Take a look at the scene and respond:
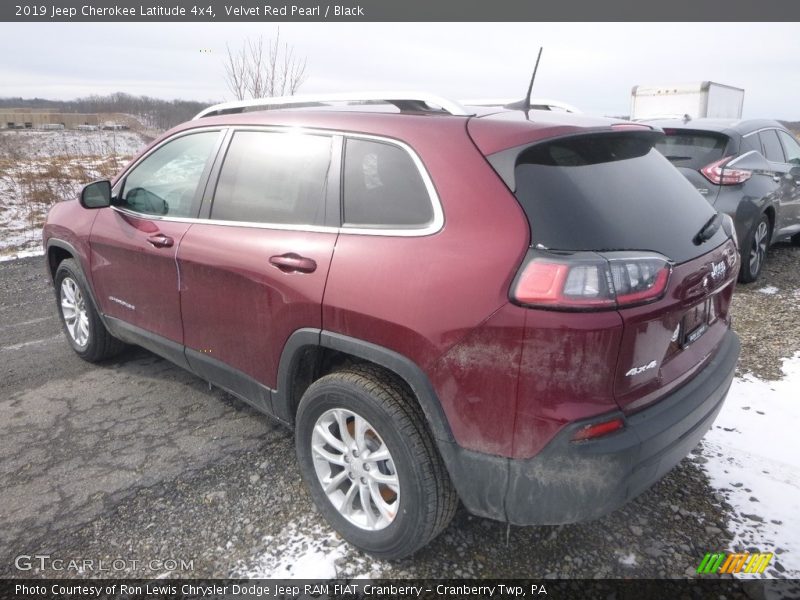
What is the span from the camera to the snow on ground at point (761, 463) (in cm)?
240

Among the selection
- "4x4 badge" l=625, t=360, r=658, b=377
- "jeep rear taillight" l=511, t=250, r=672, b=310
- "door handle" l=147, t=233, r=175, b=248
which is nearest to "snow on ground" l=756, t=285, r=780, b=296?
"4x4 badge" l=625, t=360, r=658, b=377

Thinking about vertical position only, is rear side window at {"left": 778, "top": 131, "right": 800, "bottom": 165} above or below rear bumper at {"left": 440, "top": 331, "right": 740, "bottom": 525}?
above

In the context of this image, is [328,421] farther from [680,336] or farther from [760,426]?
[760,426]

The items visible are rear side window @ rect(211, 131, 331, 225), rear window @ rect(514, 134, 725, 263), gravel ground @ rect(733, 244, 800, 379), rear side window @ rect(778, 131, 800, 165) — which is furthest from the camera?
rear side window @ rect(778, 131, 800, 165)

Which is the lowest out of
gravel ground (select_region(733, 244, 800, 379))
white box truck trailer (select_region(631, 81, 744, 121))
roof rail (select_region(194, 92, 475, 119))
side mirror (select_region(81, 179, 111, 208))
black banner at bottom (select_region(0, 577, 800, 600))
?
black banner at bottom (select_region(0, 577, 800, 600))

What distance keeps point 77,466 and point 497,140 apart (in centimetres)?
273

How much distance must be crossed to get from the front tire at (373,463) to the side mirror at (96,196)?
2.11m

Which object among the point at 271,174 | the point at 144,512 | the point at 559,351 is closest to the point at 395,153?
the point at 271,174

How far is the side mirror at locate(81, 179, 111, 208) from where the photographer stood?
3488 mm

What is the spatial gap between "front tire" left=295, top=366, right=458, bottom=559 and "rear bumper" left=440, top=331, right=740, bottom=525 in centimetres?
13

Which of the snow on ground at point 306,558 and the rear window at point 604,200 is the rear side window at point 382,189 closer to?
the rear window at point 604,200

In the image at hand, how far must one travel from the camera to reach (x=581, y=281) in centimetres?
172

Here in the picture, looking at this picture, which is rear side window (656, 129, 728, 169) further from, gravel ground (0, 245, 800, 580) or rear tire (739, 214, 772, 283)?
gravel ground (0, 245, 800, 580)

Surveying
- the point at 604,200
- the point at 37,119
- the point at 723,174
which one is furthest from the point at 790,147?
the point at 37,119
